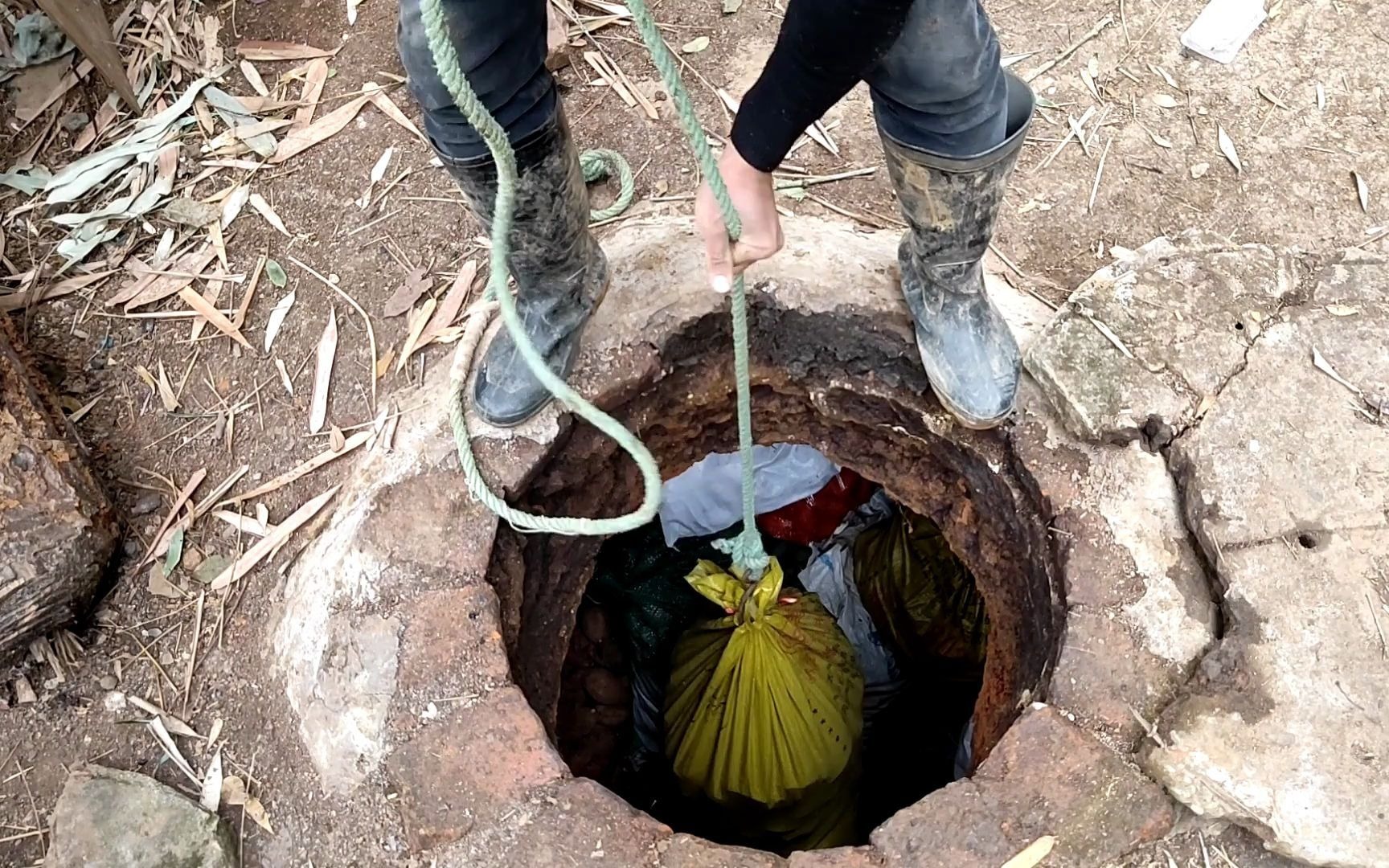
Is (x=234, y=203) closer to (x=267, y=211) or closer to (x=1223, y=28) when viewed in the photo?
(x=267, y=211)

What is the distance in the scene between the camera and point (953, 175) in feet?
5.88

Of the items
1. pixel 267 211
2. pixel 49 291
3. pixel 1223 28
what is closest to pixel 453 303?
pixel 267 211

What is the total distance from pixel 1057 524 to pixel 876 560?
1276 millimetres

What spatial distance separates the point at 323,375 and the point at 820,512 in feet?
5.10

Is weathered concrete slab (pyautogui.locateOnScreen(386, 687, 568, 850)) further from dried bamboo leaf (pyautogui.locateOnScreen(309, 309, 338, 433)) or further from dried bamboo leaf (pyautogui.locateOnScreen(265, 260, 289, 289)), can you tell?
dried bamboo leaf (pyautogui.locateOnScreen(265, 260, 289, 289))

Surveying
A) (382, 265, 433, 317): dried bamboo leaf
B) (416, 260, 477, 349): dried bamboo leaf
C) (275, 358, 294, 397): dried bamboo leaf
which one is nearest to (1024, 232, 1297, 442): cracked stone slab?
(416, 260, 477, 349): dried bamboo leaf

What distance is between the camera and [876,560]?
10.6 ft

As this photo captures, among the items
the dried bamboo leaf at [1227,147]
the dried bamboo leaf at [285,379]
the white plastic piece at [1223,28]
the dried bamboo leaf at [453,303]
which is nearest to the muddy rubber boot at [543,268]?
the dried bamboo leaf at [453,303]

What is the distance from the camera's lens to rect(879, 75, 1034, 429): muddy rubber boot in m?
1.82

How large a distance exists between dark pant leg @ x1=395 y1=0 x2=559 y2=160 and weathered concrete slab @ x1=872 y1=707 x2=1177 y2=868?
132 centimetres

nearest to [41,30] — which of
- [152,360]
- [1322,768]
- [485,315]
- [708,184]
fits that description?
[152,360]

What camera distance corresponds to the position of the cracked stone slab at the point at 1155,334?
2006mm

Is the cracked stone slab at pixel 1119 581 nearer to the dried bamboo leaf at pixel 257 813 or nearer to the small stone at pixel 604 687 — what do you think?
the dried bamboo leaf at pixel 257 813

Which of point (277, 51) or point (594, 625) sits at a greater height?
point (277, 51)
